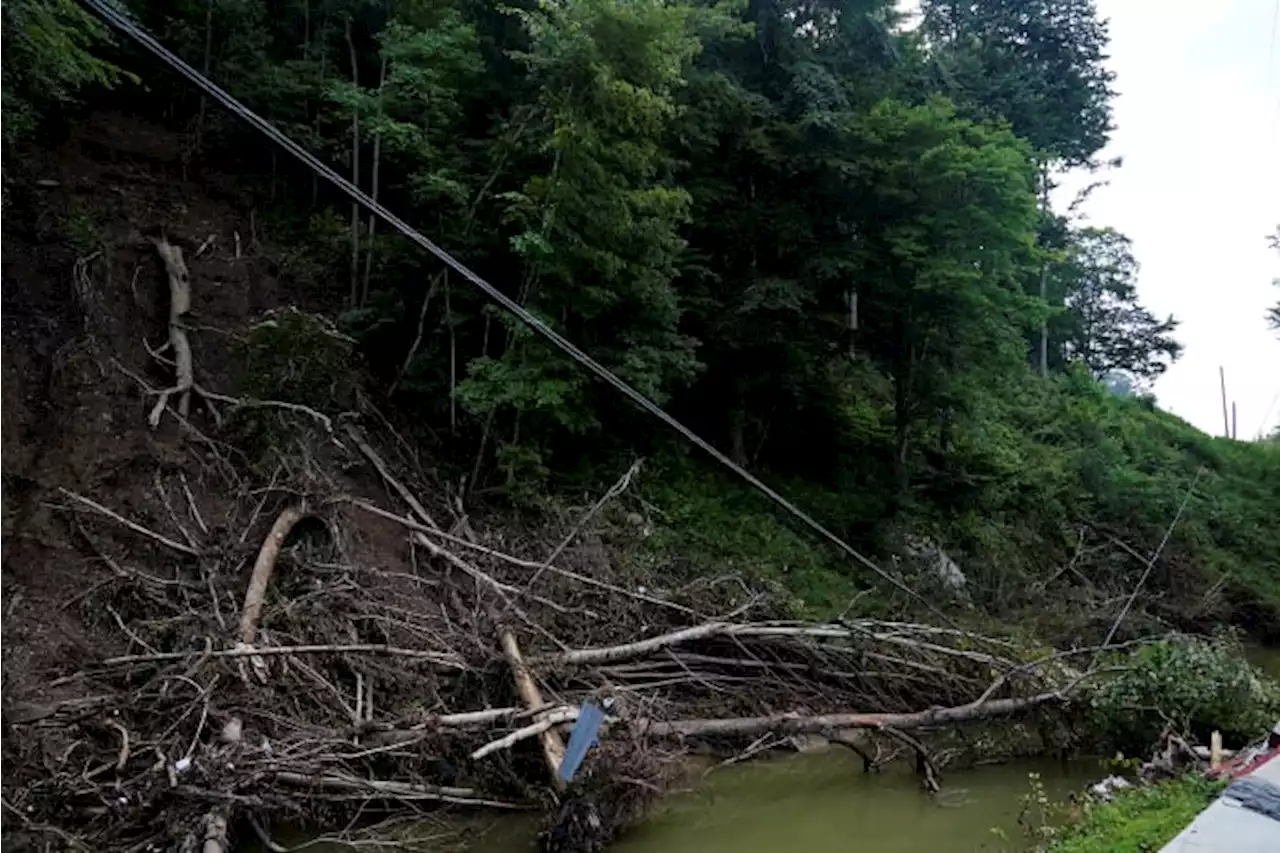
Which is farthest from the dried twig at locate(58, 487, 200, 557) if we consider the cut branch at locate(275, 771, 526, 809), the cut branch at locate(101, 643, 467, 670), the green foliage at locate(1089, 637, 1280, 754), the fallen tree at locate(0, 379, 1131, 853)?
the green foliage at locate(1089, 637, 1280, 754)

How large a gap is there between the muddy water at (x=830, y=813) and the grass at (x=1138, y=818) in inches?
22.8

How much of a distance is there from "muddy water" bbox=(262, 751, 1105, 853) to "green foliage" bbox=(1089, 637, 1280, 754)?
0.55 meters

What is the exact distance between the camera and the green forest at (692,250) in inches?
362

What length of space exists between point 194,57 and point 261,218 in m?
2.14

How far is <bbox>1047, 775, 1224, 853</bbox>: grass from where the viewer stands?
4.58 m

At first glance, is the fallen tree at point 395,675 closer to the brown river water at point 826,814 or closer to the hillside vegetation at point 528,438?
the hillside vegetation at point 528,438

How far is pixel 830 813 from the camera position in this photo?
257 inches

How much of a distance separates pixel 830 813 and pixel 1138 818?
2036mm


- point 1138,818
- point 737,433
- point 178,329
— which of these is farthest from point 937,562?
point 178,329

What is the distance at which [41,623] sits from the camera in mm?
6305

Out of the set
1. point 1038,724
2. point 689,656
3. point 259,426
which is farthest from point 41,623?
point 1038,724

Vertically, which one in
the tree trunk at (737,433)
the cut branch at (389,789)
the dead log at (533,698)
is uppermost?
the tree trunk at (737,433)

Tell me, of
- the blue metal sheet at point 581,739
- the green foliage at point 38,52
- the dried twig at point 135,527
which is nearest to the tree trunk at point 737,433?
the dried twig at point 135,527

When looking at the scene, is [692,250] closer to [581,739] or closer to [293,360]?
[293,360]
